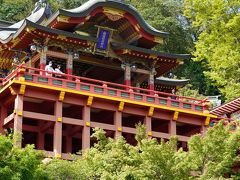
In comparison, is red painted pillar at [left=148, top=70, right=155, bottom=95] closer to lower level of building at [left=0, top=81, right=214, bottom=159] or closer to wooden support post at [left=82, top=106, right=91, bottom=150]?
lower level of building at [left=0, top=81, right=214, bottom=159]

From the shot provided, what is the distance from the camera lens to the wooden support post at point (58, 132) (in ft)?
85.5

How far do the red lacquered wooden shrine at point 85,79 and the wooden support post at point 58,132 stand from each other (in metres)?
0.04

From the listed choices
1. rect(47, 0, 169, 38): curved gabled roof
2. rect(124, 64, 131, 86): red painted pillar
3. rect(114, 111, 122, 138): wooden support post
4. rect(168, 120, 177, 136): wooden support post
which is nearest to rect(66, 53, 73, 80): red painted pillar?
rect(47, 0, 169, 38): curved gabled roof

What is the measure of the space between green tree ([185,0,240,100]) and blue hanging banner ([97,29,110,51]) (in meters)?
6.28

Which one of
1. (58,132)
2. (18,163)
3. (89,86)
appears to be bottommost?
(18,163)

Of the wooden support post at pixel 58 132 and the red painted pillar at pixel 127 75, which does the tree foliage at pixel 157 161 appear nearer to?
the wooden support post at pixel 58 132

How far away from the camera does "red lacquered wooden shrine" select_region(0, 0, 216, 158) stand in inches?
1059

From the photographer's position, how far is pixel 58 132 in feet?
86.7

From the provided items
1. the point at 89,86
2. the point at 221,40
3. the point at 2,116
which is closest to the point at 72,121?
the point at 89,86

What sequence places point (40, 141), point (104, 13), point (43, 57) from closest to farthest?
1. point (40, 141)
2. point (43, 57)
3. point (104, 13)

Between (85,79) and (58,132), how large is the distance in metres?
2.90

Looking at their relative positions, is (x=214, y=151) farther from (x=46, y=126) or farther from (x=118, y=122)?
(x=46, y=126)

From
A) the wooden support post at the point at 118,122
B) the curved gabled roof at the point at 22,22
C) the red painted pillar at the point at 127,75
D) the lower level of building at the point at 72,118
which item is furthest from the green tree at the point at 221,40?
the curved gabled roof at the point at 22,22

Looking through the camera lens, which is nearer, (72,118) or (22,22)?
(72,118)
